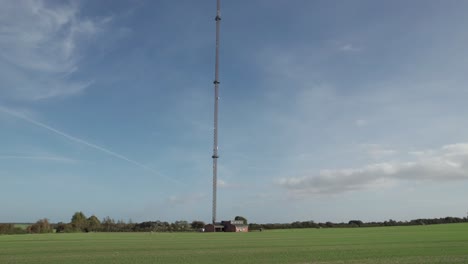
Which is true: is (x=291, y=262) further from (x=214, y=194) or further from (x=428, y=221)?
(x=428, y=221)

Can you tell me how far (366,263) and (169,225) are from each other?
149m

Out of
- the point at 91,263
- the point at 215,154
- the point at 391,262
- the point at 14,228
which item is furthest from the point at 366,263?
the point at 14,228

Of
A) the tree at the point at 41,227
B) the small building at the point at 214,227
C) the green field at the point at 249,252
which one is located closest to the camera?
the green field at the point at 249,252

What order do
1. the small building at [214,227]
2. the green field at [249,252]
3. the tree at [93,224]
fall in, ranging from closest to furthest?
the green field at [249,252], the small building at [214,227], the tree at [93,224]

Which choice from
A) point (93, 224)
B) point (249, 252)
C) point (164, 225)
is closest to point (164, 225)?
point (164, 225)

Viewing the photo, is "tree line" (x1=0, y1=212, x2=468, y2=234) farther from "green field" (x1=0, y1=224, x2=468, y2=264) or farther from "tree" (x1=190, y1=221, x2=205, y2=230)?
"green field" (x1=0, y1=224, x2=468, y2=264)

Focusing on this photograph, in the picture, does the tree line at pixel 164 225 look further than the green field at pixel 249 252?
Yes

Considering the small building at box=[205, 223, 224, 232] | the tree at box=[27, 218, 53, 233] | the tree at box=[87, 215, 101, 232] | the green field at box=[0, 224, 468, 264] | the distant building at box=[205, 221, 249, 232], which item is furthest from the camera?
the tree at box=[87, 215, 101, 232]

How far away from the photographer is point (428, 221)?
6206 inches

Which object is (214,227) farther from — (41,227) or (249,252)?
(249,252)

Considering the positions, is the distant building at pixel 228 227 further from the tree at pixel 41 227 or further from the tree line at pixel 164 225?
the tree at pixel 41 227

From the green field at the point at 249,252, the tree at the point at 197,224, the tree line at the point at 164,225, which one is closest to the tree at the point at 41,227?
the tree line at the point at 164,225

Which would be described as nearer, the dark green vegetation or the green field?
the green field

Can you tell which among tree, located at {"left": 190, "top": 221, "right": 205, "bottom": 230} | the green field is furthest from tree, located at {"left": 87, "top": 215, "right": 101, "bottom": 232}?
the green field
